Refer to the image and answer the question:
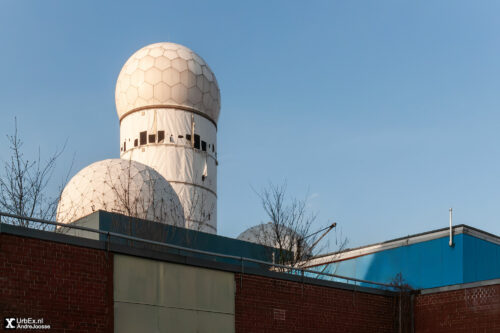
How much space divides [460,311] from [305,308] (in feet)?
15.3

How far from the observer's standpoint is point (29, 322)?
1321cm

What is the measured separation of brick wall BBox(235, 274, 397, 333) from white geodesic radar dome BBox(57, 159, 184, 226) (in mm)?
11687

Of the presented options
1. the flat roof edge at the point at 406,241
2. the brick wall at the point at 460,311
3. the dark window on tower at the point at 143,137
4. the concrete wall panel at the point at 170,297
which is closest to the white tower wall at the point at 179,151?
the dark window on tower at the point at 143,137

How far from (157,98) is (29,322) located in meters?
27.5

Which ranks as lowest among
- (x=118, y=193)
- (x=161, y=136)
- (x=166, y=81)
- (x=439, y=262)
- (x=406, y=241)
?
(x=439, y=262)

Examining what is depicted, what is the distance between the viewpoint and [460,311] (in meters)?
19.8

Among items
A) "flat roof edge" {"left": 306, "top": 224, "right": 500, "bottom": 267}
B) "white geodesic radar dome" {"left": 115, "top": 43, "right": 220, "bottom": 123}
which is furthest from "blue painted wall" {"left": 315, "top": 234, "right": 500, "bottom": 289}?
"white geodesic radar dome" {"left": 115, "top": 43, "right": 220, "bottom": 123}

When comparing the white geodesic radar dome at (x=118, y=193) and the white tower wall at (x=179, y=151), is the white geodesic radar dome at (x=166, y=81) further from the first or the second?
the white geodesic radar dome at (x=118, y=193)

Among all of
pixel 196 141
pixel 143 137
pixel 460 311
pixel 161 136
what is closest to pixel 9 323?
pixel 460 311

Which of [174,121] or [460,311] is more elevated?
[174,121]

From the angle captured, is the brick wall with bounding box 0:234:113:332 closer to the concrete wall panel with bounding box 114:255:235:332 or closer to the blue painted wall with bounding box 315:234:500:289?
the concrete wall panel with bounding box 114:255:235:332

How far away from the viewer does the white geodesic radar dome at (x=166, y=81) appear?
39719mm

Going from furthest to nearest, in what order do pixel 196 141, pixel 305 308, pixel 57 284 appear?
pixel 196 141 < pixel 305 308 < pixel 57 284

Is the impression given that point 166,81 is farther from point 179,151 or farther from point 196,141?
point 179,151
